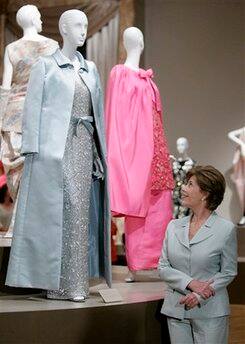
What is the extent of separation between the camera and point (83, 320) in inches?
136

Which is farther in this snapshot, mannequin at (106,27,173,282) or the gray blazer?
mannequin at (106,27,173,282)

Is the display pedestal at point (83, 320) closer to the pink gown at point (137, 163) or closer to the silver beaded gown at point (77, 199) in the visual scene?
the silver beaded gown at point (77, 199)

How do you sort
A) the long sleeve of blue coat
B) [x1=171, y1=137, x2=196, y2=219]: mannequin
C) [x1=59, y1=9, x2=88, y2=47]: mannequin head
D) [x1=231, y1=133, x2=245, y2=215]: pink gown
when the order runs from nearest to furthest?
the long sleeve of blue coat < [x1=59, y1=9, x2=88, y2=47]: mannequin head < [x1=171, y1=137, x2=196, y2=219]: mannequin < [x1=231, y1=133, x2=245, y2=215]: pink gown

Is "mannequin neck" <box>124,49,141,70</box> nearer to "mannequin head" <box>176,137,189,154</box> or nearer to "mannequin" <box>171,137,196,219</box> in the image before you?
"mannequin" <box>171,137,196,219</box>

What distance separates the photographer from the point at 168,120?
8453mm

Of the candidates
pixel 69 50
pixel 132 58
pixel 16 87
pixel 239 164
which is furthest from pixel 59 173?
pixel 239 164

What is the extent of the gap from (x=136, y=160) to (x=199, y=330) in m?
1.66

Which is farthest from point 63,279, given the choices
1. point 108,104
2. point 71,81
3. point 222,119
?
point 222,119

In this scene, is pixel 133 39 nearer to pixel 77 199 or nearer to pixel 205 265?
pixel 77 199

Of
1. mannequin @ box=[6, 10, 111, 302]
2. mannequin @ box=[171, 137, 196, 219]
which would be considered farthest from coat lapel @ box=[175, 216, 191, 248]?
mannequin @ box=[171, 137, 196, 219]

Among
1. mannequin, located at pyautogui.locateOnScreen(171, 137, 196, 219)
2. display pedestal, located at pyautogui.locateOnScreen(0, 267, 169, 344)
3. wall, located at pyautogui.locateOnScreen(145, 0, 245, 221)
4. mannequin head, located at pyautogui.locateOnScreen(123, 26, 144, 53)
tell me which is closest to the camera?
display pedestal, located at pyautogui.locateOnScreen(0, 267, 169, 344)

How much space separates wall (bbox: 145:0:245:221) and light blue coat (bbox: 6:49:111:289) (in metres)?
4.71

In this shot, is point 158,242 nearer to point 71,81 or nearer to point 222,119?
point 71,81

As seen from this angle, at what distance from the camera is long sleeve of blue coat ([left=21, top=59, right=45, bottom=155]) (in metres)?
3.63
